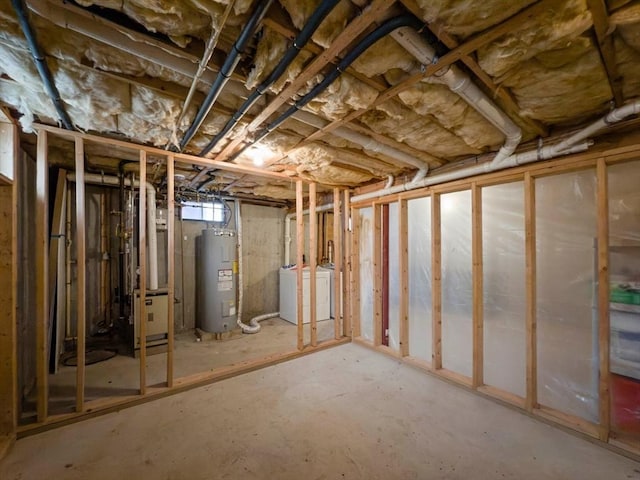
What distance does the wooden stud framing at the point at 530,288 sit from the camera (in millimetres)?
2275

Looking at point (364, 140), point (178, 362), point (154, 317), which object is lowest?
point (178, 362)

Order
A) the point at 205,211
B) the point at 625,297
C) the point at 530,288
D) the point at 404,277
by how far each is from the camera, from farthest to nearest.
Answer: the point at 205,211
the point at 404,277
the point at 530,288
the point at 625,297

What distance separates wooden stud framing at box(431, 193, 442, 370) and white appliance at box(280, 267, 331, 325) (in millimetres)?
2283

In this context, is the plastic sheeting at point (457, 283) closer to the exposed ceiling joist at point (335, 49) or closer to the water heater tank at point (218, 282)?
the exposed ceiling joist at point (335, 49)

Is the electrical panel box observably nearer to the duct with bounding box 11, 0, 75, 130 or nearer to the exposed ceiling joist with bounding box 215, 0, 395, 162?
the duct with bounding box 11, 0, 75, 130

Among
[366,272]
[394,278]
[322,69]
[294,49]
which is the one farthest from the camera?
[366,272]

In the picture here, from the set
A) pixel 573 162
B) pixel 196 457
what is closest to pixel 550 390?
pixel 573 162

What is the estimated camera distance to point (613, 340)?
194 cm

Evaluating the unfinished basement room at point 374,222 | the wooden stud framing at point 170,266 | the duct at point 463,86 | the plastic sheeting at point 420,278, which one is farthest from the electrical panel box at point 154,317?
the duct at point 463,86

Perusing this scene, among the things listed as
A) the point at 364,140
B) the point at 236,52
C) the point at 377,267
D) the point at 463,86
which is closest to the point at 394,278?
the point at 377,267

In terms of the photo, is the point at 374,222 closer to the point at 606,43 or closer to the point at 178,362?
the point at 606,43

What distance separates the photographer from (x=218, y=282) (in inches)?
160

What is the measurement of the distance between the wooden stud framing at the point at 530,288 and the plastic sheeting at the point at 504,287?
10cm

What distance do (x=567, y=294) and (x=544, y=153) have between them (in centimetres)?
113
